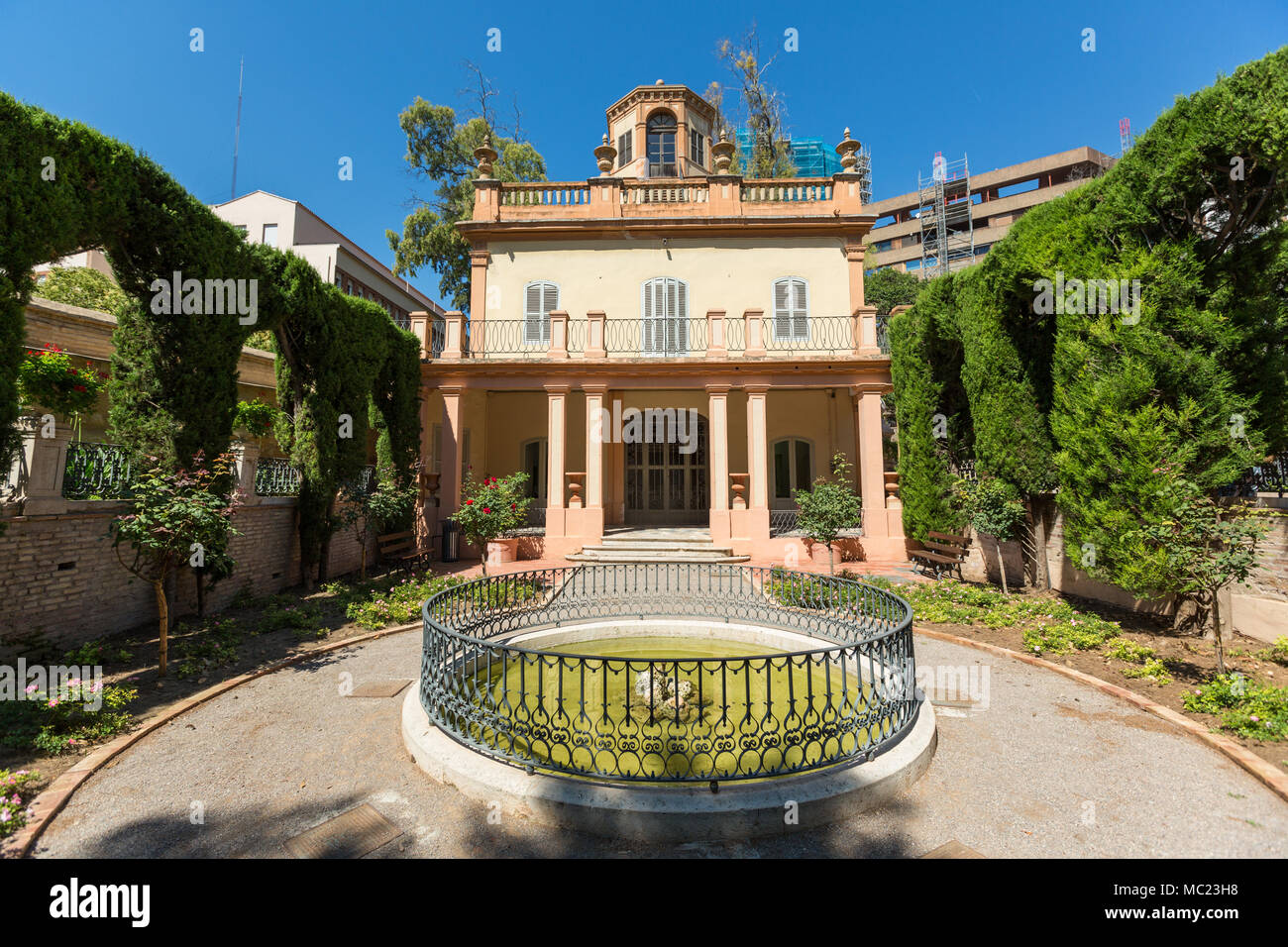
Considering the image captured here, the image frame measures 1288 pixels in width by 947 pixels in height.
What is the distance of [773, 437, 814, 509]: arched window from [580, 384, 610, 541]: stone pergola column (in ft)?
20.5

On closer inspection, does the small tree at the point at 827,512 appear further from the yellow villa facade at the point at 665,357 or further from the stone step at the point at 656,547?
the stone step at the point at 656,547

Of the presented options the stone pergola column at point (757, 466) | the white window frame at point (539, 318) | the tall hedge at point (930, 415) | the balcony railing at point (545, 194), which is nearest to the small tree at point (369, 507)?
the white window frame at point (539, 318)

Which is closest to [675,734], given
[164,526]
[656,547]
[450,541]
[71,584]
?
A: [164,526]

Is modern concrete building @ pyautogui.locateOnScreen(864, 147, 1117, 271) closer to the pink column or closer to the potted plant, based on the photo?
the pink column

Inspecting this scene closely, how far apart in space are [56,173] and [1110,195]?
12.4 meters

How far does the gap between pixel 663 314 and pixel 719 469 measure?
17.7ft

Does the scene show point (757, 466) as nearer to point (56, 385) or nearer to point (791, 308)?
point (791, 308)

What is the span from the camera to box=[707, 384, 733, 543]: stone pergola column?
12.4 m

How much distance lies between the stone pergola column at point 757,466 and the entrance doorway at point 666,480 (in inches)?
143

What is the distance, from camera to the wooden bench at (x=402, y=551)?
36.7 feet

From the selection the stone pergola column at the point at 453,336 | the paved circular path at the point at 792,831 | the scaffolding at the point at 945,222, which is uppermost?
the scaffolding at the point at 945,222

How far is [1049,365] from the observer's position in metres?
A: 8.73
